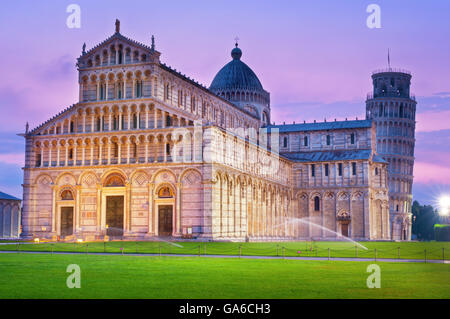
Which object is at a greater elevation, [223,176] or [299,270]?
[223,176]

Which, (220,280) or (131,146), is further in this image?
(131,146)

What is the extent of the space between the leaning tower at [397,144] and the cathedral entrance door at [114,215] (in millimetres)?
79224

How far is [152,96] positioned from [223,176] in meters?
12.1

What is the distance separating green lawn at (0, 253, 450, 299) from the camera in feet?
65.2

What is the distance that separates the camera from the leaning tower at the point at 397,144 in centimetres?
13250

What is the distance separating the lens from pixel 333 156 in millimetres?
98500

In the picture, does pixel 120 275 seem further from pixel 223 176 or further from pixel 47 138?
pixel 47 138

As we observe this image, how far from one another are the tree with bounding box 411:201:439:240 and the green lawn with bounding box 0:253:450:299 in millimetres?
128924

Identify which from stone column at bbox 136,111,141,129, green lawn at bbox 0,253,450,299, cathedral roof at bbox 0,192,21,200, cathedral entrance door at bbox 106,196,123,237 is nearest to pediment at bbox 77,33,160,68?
stone column at bbox 136,111,141,129

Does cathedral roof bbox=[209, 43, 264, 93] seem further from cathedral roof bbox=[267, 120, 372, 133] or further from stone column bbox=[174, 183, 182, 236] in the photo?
stone column bbox=[174, 183, 182, 236]

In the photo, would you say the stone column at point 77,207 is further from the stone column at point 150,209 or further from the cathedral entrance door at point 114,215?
the stone column at point 150,209

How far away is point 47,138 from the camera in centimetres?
7169
